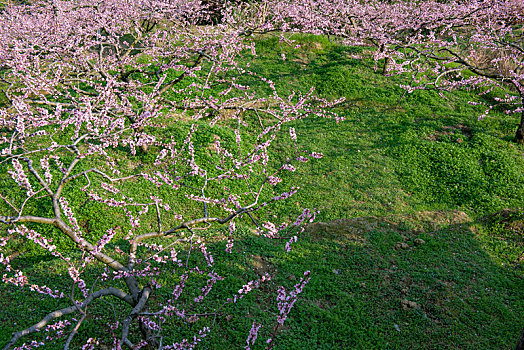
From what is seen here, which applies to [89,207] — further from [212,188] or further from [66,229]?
[66,229]

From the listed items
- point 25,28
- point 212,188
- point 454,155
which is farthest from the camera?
point 454,155

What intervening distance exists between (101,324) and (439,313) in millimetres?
5425

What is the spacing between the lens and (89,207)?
7875 mm

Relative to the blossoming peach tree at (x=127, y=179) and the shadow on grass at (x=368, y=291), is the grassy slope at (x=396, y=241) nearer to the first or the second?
the shadow on grass at (x=368, y=291)

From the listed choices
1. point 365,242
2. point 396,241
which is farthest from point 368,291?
point 396,241

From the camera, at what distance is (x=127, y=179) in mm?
8906

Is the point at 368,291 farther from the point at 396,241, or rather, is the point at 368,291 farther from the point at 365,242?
the point at 396,241

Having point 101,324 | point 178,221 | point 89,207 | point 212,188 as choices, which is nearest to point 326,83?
point 212,188

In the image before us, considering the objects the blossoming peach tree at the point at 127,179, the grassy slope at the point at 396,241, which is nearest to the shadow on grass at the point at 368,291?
the grassy slope at the point at 396,241

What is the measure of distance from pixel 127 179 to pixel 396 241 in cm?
672

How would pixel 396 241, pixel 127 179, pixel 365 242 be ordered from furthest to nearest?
pixel 127 179
pixel 396 241
pixel 365 242

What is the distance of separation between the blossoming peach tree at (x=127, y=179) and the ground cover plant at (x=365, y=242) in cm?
10

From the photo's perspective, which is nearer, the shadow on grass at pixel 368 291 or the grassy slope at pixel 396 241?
the shadow on grass at pixel 368 291

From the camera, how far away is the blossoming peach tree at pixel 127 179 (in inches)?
176
